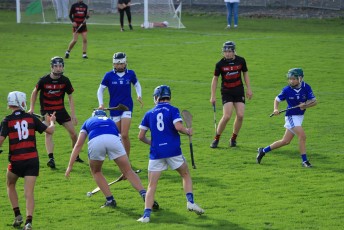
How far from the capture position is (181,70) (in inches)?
1202

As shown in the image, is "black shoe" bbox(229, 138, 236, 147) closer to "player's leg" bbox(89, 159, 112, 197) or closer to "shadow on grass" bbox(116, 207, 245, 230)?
"shadow on grass" bbox(116, 207, 245, 230)

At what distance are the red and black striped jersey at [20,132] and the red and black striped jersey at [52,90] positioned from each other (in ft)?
14.1

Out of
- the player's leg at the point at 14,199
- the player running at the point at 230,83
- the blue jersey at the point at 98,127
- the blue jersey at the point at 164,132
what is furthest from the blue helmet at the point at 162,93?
the player running at the point at 230,83

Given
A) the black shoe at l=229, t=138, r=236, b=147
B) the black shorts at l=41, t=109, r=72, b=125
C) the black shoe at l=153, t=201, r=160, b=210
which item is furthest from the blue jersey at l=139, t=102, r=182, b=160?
the black shoe at l=229, t=138, r=236, b=147

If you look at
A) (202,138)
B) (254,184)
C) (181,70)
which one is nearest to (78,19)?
(181,70)

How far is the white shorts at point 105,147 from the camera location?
46.2 feet

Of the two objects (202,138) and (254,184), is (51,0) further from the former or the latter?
(254,184)

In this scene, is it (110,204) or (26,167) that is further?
(110,204)

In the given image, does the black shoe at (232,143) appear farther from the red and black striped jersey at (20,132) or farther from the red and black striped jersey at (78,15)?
the red and black striped jersey at (78,15)

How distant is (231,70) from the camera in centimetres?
1933

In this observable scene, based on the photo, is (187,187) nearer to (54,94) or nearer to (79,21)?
(54,94)

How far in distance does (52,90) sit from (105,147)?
3.98 meters

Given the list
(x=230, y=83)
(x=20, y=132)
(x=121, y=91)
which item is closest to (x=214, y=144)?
(x=230, y=83)

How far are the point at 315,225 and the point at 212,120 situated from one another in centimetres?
979
